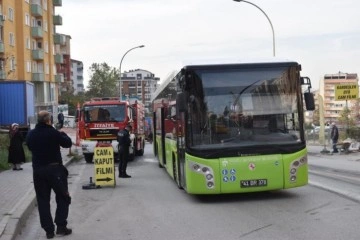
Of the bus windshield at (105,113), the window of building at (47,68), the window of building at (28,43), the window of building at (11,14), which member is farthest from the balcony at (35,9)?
the bus windshield at (105,113)

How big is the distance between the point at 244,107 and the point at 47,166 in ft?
14.6

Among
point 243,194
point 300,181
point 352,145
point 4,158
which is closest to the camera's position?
point 300,181

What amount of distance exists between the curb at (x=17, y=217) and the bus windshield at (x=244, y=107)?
10.9ft

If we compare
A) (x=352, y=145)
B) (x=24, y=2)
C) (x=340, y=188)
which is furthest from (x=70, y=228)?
(x=24, y=2)

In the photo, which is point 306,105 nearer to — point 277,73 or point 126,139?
point 277,73

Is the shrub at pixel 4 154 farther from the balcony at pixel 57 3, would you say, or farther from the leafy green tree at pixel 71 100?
the leafy green tree at pixel 71 100

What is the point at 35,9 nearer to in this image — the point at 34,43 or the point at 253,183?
the point at 34,43

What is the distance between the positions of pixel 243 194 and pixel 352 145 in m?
17.0

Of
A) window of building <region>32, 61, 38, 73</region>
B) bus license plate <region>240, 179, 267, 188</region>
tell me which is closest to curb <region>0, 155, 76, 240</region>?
bus license plate <region>240, 179, 267, 188</region>

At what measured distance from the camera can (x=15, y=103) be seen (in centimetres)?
3516

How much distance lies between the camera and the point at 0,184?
1498 centimetres

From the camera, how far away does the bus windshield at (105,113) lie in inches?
988

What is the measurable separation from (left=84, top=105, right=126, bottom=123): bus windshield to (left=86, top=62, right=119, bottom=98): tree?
73.4 meters

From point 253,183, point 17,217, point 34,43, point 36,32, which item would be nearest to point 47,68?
point 34,43
